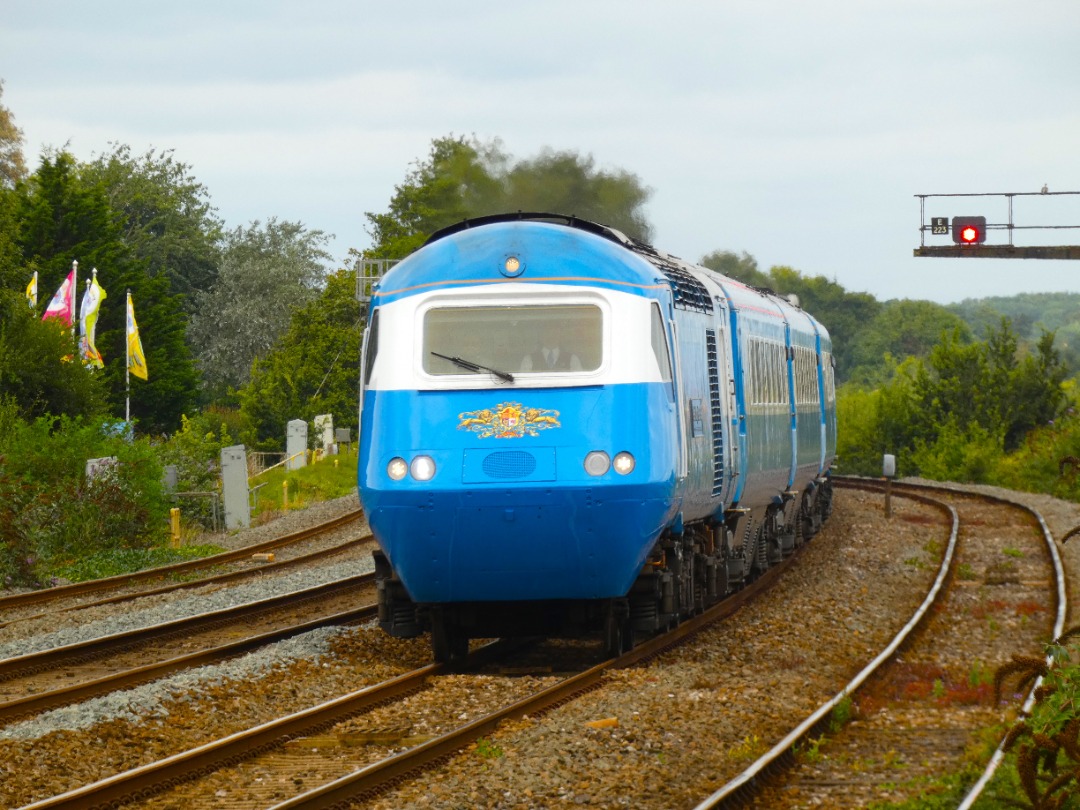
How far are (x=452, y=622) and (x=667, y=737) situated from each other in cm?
286

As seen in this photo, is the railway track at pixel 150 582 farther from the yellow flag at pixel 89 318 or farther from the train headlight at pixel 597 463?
the yellow flag at pixel 89 318

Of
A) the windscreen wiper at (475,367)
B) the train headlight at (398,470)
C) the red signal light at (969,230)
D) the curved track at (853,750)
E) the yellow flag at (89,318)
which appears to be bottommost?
the curved track at (853,750)

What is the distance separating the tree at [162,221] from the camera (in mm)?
75562

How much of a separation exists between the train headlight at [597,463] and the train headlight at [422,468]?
1.08 metres

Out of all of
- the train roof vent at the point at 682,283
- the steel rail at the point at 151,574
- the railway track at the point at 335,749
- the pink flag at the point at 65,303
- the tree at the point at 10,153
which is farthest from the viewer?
the tree at the point at 10,153

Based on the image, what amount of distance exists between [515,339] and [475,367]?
15.9 inches

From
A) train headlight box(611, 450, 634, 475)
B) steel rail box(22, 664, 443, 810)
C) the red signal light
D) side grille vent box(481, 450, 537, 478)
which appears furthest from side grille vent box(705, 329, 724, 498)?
the red signal light

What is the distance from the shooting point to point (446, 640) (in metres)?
11.8

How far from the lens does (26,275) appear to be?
117ft

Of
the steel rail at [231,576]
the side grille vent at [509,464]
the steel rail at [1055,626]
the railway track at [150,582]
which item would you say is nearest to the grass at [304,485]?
the steel rail at [231,576]

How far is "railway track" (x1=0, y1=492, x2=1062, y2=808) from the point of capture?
317 inches

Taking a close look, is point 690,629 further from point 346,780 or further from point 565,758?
point 346,780

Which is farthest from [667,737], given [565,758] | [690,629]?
[690,629]

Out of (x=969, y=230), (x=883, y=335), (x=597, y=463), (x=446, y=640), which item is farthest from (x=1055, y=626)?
(x=883, y=335)
